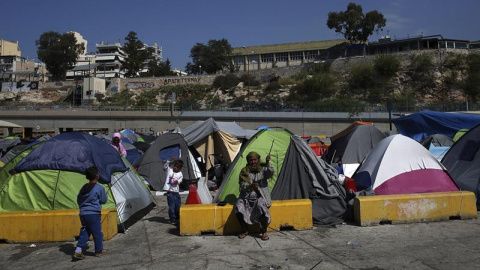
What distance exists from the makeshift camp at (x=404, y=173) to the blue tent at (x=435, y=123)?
9.44 m

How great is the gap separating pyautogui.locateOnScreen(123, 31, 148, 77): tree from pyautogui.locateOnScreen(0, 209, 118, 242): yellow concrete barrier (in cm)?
8160

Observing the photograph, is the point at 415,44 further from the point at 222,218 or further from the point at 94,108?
the point at 222,218

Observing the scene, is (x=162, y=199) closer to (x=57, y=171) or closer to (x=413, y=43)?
(x=57, y=171)

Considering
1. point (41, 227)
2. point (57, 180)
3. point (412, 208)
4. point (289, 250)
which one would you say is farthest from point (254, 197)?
point (57, 180)

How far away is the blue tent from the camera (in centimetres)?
1653

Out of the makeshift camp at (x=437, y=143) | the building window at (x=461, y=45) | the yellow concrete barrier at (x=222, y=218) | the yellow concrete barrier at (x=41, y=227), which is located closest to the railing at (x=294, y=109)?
the makeshift camp at (x=437, y=143)

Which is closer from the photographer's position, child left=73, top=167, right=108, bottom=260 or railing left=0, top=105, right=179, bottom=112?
child left=73, top=167, right=108, bottom=260

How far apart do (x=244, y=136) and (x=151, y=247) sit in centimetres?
953

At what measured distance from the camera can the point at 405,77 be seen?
188ft

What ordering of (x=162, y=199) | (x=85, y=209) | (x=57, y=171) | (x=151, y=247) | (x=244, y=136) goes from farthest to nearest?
(x=244, y=136) → (x=162, y=199) → (x=57, y=171) → (x=151, y=247) → (x=85, y=209)

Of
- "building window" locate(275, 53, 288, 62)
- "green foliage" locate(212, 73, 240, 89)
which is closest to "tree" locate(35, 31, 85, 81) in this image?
"green foliage" locate(212, 73, 240, 89)

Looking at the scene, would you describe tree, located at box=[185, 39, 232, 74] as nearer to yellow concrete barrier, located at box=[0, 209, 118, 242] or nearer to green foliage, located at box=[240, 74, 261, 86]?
green foliage, located at box=[240, 74, 261, 86]

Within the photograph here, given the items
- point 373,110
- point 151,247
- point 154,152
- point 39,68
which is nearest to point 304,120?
point 373,110

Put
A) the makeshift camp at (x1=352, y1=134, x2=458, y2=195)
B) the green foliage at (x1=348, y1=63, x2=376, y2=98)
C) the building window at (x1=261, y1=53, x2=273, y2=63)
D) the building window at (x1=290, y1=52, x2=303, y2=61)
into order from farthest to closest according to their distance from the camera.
→ 1. the building window at (x1=261, y1=53, x2=273, y2=63)
2. the building window at (x1=290, y1=52, x2=303, y2=61)
3. the green foliage at (x1=348, y1=63, x2=376, y2=98)
4. the makeshift camp at (x1=352, y1=134, x2=458, y2=195)
